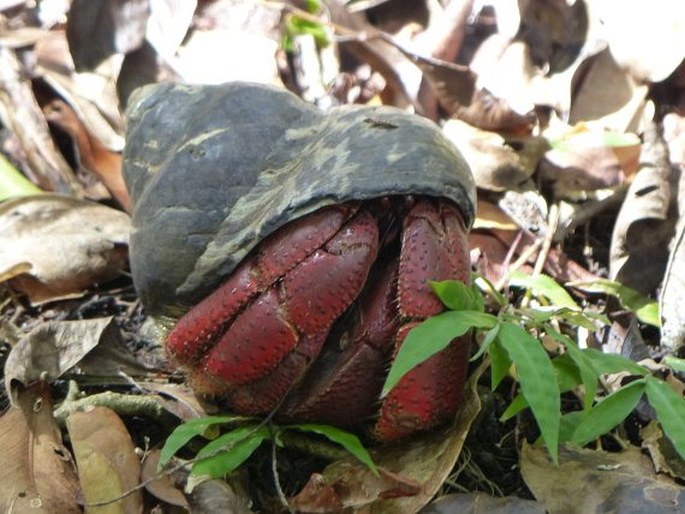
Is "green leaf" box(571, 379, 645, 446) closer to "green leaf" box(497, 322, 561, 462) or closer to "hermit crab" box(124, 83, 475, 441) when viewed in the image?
"green leaf" box(497, 322, 561, 462)

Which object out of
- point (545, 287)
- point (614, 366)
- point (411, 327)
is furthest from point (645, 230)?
point (411, 327)

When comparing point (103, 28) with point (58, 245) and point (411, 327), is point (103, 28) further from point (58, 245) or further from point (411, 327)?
point (411, 327)

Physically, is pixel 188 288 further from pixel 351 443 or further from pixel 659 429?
pixel 659 429

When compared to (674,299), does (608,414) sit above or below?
above

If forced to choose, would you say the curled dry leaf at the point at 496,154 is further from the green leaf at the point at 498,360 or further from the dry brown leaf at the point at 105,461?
the dry brown leaf at the point at 105,461

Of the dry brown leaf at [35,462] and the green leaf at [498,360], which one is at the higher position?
the green leaf at [498,360]

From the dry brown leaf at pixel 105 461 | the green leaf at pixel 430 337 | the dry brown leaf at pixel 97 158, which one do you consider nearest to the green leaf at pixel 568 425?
the green leaf at pixel 430 337
